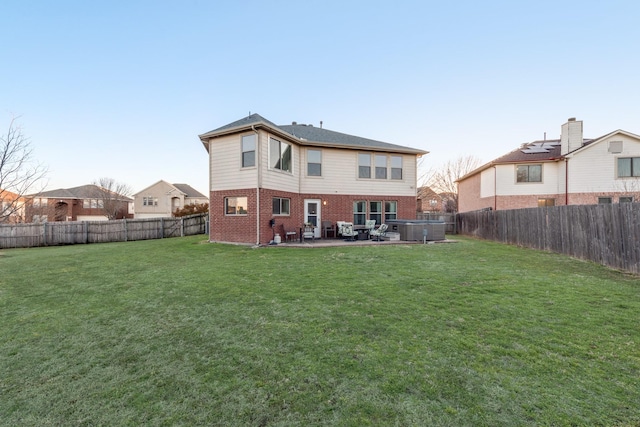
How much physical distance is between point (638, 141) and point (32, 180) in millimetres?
32708

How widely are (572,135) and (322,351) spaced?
2334 centimetres

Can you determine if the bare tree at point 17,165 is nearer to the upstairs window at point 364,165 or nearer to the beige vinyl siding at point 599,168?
the upstairs window at point 364,165

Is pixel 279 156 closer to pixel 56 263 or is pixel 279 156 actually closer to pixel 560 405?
pixel 56 263

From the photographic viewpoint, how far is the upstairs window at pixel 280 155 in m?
12.2

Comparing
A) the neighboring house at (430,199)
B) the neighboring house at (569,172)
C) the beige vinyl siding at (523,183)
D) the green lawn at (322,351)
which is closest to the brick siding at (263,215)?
the green lawn at (322,351)

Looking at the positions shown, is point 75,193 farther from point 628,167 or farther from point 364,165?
point 628,167

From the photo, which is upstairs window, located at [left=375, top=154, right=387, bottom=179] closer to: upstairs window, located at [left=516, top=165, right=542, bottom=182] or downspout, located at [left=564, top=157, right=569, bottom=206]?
upstairs window, located at [left=516, top=165, right=542, bottom=182]

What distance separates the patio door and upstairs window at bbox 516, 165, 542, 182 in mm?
14996

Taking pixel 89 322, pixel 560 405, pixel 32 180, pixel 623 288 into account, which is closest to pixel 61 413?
pixel 89 322

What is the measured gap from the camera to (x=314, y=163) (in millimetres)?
14453

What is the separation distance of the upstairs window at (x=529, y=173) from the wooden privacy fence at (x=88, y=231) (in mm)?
23252

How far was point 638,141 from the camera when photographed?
662 inches

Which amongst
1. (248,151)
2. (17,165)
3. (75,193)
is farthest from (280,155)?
(75,193)

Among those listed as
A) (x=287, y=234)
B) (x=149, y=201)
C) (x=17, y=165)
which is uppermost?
(x=149, y=201)
